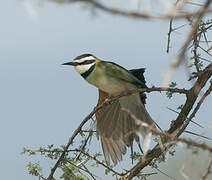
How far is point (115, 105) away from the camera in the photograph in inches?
128

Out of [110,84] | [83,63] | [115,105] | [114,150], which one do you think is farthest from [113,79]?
[114,150]

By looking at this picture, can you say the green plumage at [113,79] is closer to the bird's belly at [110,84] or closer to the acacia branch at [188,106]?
the bird's belly at [110,84]

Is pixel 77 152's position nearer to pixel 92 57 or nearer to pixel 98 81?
pixel 98 81

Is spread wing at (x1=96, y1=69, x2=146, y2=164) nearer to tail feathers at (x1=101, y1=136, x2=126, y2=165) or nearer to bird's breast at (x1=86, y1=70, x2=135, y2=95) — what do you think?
tail feathers at (x1=101, y1=136, x2=126, y2=165)

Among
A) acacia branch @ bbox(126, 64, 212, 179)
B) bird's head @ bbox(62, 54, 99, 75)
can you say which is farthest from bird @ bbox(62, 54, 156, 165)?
acacia branch @ bbox(126, 64, 212, 179)

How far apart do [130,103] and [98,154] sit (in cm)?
82

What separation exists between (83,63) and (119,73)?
13.7 inches

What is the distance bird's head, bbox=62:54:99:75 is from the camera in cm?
342

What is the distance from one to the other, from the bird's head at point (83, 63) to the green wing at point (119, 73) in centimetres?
10

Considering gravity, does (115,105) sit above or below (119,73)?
below

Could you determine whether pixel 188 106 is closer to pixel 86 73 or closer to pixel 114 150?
pixel 114 150

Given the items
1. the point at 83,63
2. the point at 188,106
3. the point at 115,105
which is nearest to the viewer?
the point at 188,106

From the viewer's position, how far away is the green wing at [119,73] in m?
3.15

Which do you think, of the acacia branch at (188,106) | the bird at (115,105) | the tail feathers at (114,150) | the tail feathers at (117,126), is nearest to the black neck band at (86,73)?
the bird at (115,105)
